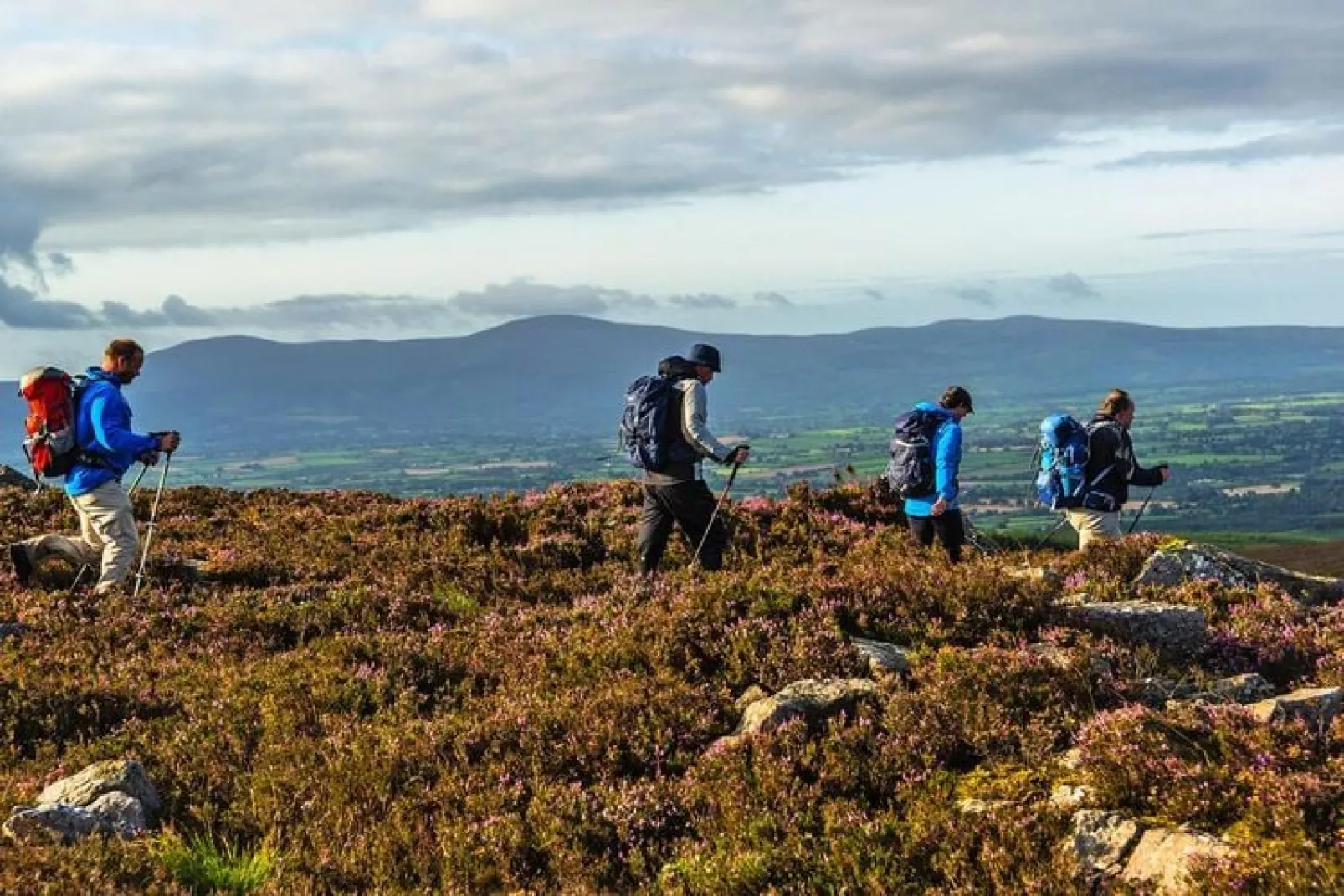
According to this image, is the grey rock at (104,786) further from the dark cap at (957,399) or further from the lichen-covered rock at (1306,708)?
the dark cap at (957,399)

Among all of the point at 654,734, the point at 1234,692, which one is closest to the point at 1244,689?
the point at 1234,692

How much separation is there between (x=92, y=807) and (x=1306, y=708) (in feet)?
24.7

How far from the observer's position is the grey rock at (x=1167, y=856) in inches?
207

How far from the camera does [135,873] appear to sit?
19.1 feet

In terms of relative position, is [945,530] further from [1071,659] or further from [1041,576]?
[1071,659]

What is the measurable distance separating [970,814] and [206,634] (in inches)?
325

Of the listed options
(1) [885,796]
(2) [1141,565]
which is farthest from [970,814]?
(2) [1141,565]

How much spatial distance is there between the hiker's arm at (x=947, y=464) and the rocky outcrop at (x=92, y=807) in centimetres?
938

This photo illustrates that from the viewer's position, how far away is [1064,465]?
13.9m

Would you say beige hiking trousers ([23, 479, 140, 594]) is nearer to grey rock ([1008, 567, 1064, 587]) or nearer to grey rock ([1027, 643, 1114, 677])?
grey rock ([1008, 567, 1064, 587])

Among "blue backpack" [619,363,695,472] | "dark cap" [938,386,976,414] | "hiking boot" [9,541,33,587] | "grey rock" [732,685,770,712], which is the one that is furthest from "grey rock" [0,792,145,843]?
"dark cap" [938,386,976,414]

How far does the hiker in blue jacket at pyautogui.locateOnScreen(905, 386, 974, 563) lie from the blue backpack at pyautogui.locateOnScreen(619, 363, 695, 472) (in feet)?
10.9

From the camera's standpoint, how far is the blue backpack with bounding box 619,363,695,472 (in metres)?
12.0

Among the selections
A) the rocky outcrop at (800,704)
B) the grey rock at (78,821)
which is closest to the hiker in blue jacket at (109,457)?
the grey rock at (78,821)
